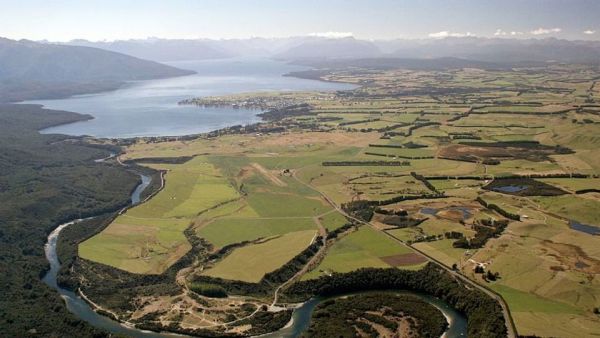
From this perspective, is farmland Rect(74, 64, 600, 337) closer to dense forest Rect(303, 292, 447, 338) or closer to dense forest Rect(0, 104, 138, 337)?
dense forest Rect(303, 292, 447, 338)

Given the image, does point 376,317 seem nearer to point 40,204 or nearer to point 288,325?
point 288,325

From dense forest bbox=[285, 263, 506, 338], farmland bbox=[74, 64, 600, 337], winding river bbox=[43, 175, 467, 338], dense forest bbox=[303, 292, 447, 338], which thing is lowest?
winding river bbox=[43, 175, 467, 338]

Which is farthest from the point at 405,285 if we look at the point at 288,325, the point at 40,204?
the point at 40,204

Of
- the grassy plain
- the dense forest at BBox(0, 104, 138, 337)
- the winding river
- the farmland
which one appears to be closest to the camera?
the winding river

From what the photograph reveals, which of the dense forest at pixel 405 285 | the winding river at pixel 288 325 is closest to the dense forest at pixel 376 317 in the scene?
the winding river at pixel 288 325

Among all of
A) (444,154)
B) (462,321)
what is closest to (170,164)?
(444,154)

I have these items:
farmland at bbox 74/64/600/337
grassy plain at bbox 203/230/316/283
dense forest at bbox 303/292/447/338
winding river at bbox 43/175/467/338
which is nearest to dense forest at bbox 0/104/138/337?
winding river at bbox 43/175/467/338

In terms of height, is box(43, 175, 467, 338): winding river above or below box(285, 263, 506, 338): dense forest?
below

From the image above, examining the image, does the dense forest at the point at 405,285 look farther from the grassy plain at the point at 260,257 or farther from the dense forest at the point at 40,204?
the dense forest at the point at 40,204
